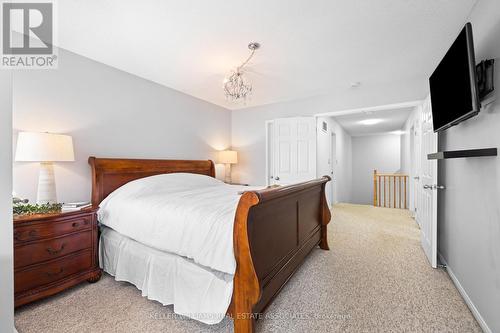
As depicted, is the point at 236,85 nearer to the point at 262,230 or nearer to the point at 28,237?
the point at 262,230

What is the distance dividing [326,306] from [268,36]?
250 cm

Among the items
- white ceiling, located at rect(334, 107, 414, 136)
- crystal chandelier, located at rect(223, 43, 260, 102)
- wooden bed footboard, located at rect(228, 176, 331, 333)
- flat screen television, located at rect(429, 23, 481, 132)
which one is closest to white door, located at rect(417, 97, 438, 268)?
flat screen television, located at rect(429, 23, 481, 132)

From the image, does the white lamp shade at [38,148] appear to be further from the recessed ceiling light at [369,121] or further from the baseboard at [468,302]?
the recessed ceiling light at [369,121]

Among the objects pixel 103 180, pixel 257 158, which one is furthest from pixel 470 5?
pixel 103 180

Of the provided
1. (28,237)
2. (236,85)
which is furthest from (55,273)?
(236,85)

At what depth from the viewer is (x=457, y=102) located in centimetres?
166

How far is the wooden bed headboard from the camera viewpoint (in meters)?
2.55

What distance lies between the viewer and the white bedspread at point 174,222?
1478 mm

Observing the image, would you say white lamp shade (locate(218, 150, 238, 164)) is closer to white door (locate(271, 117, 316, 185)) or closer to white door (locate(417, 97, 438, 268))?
white door (locate(271, 117, 316, 185))

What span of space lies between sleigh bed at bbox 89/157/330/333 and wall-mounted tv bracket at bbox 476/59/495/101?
146cm

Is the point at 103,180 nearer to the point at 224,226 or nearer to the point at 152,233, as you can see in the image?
the point at 152,233

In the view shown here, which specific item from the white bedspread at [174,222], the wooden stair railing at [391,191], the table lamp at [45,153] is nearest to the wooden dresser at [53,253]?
the white bedspread at [174,222]

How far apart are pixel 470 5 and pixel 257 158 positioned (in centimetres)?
359

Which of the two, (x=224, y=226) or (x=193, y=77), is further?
(x=193, y=77)
